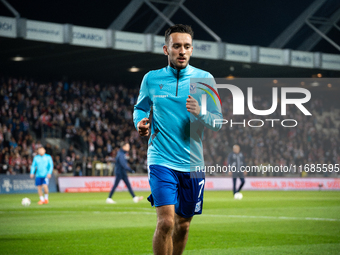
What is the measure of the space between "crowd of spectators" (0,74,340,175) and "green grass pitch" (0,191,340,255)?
14.2 m

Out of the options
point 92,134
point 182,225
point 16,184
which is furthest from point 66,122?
point 182,225

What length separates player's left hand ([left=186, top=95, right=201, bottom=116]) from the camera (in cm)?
530

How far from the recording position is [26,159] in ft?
95.1

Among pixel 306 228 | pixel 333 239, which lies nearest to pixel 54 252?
pixel 333 239

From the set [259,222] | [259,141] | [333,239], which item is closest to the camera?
[333,239]

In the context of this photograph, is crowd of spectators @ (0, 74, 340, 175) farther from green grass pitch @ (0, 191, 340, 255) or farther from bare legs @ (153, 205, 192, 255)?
bare legs @ (153, 205, 192, 255)

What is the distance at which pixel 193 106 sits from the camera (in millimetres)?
5309

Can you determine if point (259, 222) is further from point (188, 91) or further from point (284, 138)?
point (284, 138)

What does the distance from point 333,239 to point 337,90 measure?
4094 centimetres

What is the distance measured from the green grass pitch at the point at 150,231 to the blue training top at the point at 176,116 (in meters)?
2.92

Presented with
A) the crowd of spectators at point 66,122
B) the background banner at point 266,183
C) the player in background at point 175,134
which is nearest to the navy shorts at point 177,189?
the player in background at point 175,134

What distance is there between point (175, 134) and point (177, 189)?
22.4 inches

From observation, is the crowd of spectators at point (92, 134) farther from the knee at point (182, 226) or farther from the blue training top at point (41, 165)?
the knee at point (182, 226)

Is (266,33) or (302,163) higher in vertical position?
(266,33)
